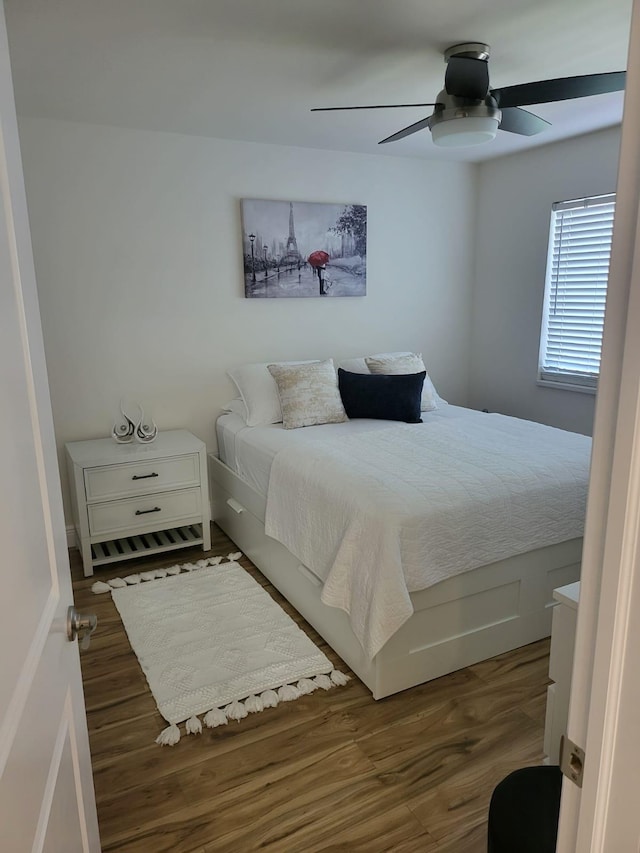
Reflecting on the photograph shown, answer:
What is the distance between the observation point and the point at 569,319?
387 cm

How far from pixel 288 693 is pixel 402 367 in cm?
223

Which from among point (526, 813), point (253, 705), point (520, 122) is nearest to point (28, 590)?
point (526, 813)

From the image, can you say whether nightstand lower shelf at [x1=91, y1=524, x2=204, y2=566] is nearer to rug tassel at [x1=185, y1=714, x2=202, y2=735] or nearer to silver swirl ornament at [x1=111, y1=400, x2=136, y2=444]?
silver swirl ornament at [x1=111, y1=400, x2=136, y2=444]

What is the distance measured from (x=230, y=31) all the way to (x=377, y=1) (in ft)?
1.79

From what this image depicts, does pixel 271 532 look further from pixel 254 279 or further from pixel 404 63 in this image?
pixel 404 63

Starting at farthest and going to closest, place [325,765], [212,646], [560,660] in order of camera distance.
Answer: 1. [212,646]
2. [325,765]
3. [560,660]

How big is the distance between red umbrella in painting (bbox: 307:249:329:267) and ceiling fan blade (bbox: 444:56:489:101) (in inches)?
68.0

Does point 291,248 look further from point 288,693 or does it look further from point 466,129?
point 288,693

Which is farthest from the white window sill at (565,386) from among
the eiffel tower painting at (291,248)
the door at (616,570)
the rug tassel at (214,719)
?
the door at (616,570)

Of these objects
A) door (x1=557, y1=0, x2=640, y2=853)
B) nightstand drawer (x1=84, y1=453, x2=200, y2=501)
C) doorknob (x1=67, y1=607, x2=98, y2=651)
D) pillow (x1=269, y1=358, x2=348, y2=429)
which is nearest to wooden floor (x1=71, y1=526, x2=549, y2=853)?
doorknob (x1=67, y1=607, x2=98, y2=651)

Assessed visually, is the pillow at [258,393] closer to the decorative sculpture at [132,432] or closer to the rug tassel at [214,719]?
the decorative sculpture at [132,432]

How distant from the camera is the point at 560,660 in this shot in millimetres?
1484

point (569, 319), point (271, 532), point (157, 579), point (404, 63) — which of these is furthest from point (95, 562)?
point (569, 319)

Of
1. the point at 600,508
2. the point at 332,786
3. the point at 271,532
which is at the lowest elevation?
the point at 332,786
